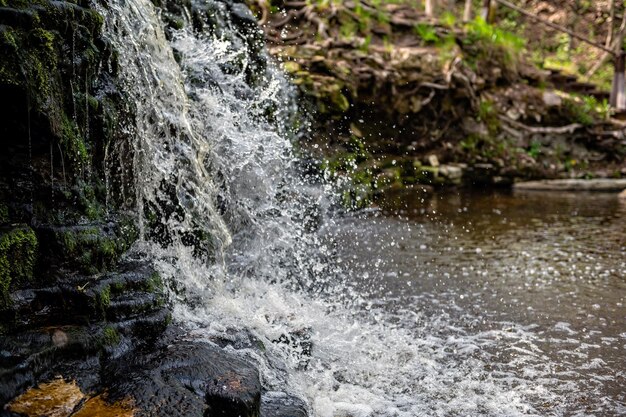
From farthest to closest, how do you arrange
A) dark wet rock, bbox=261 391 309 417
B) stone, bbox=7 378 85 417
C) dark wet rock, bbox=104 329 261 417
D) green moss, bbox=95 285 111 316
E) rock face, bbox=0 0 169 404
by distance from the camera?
green moss, bbox=95 285 111 316 → dark wet rock, bbox=261 391 309 417 → rock face, bbox=0 0 169 404 → dark wet rock, bbox=104 329 261 417 → stone, bbox=7 378 85 417

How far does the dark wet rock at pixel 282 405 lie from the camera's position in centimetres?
295

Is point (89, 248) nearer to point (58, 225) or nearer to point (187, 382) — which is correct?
point (58, 225)

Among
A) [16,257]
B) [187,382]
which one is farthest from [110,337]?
[16,257]

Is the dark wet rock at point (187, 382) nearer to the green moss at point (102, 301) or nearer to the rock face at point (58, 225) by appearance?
the rock face at point (58, 225)

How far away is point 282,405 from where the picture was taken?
3051 mm

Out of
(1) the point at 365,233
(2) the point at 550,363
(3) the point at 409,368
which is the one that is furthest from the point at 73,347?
(1) the point at 365,233

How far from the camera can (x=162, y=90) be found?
15.8ft

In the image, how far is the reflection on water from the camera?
3908mm

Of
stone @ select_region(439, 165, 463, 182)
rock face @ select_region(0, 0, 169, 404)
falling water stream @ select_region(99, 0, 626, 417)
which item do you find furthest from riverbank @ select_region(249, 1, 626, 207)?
rock face @ select_region(0, 0, 169, 404)

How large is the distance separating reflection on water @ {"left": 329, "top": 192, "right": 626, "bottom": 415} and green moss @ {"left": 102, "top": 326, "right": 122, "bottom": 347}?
2.57m

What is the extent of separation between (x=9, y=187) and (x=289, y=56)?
8.59 m

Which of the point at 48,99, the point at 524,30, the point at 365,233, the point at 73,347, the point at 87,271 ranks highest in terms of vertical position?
the point at 524,30

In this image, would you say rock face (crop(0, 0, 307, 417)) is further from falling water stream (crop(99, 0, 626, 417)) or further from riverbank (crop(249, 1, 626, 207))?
riverbank (crop(249, 1, 626, 207))

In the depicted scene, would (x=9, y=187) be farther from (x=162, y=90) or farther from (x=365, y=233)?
(x=365, y=233)
